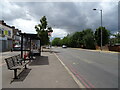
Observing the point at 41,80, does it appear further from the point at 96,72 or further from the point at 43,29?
the point at 43,29

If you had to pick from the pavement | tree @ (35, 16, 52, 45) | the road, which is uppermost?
tree @ (35, 16, 52, 45)

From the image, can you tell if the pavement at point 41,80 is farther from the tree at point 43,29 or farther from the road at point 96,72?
the tree at point 43,29

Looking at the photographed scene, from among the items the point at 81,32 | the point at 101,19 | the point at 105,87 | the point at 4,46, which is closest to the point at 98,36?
the point at 101,19

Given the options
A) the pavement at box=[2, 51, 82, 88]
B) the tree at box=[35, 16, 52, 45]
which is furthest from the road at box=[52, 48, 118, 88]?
the tree at box=[35, 16, 52, 45]

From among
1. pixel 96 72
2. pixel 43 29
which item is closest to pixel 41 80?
pixel 96 72

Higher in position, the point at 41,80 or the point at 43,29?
the point at 43,29

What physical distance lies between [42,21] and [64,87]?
31.3 metres

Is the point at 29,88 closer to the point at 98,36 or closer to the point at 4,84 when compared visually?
the point at 4,84

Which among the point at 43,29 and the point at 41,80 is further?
the point at 43,29

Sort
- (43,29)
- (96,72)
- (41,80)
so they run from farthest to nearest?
(43,29)
(96,72)
(41,80)

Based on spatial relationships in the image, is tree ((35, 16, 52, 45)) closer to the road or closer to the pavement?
the road

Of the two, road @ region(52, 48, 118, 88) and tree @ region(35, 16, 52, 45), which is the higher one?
tree @ region(35, 16, 52, 45)

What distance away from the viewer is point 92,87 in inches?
215

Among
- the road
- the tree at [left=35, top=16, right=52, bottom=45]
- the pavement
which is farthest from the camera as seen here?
the tree at [left=35, top=16, right=52, bottom=45]
